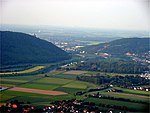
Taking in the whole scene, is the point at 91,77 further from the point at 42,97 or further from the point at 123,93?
the point at 42,97

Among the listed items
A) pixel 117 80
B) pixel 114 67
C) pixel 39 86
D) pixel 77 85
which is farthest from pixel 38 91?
pixel 114 67

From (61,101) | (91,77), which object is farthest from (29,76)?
(61,101)

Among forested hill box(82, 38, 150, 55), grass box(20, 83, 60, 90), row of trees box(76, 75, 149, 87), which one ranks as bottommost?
row of trees box(76, 75, 149, 87)

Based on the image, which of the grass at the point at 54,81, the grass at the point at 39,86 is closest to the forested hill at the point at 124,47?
the grass at the point at 54,81

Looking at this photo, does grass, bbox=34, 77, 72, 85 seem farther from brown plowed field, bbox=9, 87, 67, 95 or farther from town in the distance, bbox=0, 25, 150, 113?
brown plowed field, bbox=9, 87, 67, 95

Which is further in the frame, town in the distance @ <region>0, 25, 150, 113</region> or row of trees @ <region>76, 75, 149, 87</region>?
row of trees @ <region>76, 75, 149, 87</region>

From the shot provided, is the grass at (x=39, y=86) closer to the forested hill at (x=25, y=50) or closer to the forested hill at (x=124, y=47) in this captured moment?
the forested hill at (x=25, y=50)

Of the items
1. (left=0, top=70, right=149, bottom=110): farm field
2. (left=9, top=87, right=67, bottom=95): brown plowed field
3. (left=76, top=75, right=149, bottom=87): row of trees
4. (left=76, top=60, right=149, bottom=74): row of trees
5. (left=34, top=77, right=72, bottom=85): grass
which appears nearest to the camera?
(left=0, top=70, right=149, bottom=110): farm field

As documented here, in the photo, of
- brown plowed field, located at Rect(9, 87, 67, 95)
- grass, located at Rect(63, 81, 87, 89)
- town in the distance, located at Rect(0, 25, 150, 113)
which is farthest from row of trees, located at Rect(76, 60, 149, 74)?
brown plowed field, located at Rect(9, 87, 67, 95)
